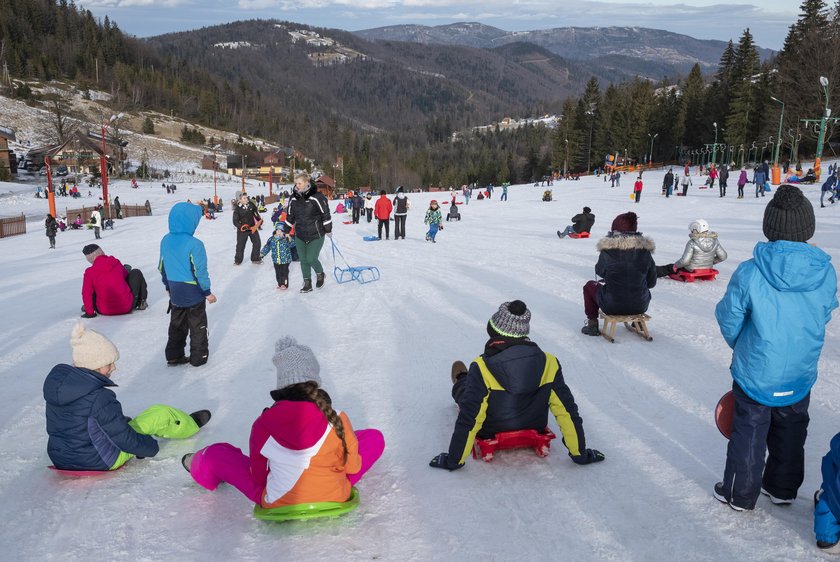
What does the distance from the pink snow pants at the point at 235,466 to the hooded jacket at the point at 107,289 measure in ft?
18.1

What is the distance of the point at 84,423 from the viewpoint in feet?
11.5

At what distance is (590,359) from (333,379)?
8.90 ft

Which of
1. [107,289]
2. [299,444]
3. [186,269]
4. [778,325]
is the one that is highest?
Result: [778,325]

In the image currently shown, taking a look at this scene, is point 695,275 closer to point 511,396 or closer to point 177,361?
point 511,396

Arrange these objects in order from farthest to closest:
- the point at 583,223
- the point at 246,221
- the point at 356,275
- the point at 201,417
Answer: the point at 583,223
the point at 246,221
the point at 356,275
the point at 201,417

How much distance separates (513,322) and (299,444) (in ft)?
4.76

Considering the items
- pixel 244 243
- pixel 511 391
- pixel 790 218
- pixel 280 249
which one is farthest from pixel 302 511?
pixel 244 243

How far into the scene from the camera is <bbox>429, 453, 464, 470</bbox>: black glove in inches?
146

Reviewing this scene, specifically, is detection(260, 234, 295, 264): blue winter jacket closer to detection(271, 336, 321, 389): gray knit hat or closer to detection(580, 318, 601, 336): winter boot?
detection(580, 318, 601, 336): winter boot

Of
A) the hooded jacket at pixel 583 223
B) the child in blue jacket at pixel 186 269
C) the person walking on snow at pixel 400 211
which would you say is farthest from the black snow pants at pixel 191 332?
the hooded jacket at pixel 583 223

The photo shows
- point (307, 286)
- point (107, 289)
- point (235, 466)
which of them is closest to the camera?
point (235, 466)

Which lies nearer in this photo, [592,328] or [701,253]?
[592,328]

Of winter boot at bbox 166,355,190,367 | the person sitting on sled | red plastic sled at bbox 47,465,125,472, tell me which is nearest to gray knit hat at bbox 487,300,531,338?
the person sitting on sled

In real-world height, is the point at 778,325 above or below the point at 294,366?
above
